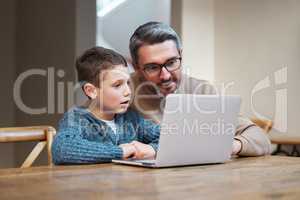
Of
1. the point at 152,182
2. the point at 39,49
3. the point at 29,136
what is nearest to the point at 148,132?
the point at 29,136

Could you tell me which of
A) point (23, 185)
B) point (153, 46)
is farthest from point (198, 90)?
point (23, 185)

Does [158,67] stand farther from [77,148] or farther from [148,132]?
[77,148]

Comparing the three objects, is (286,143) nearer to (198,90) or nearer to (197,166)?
(198,90)

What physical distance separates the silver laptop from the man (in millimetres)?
302

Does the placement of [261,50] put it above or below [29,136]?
above

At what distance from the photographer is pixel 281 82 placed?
116 inches

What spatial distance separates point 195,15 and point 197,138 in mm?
1982

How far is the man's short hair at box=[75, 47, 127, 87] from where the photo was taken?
1441 mm

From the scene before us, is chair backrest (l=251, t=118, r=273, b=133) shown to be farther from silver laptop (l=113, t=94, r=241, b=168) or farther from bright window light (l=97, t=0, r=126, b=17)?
silver laptop (l=113, t=94, r=241, b=168)

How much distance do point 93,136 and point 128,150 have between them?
4.9 inches

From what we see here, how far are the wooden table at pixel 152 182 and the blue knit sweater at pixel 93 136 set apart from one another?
6 centimetres

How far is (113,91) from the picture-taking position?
1.43 metres


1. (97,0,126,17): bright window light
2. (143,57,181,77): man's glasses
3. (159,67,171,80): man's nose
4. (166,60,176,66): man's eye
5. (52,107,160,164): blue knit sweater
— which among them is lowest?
(52,107,160,164): blue knit sweater

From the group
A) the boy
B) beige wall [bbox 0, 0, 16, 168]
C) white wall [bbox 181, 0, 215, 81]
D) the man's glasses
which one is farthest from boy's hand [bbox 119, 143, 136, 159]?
beige wall [bbox 0, 0, 16, 168]
